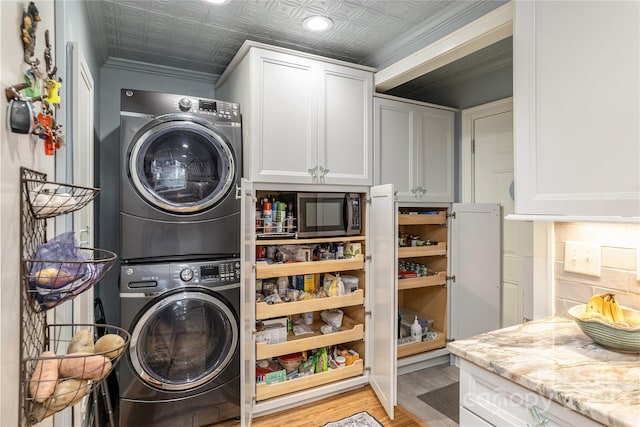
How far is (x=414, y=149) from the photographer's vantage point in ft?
9.11

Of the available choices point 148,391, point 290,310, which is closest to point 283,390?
point 290,310

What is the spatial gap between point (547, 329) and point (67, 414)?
77.1 inches

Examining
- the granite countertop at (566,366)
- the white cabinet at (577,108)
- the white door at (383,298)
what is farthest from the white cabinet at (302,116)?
the granite countertop at (566,366)

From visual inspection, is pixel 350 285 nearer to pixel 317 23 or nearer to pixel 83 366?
pixel 317 23

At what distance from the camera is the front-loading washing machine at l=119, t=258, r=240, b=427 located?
6.38ft

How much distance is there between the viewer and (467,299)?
115 inches

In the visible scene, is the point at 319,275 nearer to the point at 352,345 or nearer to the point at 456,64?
the point at 352,345

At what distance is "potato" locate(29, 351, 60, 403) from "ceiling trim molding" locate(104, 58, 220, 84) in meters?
2.60

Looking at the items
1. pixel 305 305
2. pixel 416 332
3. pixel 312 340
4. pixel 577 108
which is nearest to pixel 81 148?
pixel 305 305

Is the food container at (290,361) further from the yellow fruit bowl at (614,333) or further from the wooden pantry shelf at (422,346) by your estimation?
the yellow fruit bowl at (614,333)

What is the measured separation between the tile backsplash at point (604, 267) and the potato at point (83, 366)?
1740 mm

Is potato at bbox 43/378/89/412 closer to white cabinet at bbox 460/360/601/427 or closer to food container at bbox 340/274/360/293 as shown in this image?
white cabinet at bbox 460/360/601/427

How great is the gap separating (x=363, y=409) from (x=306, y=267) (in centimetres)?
105

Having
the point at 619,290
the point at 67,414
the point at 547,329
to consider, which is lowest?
the point at 67,414
